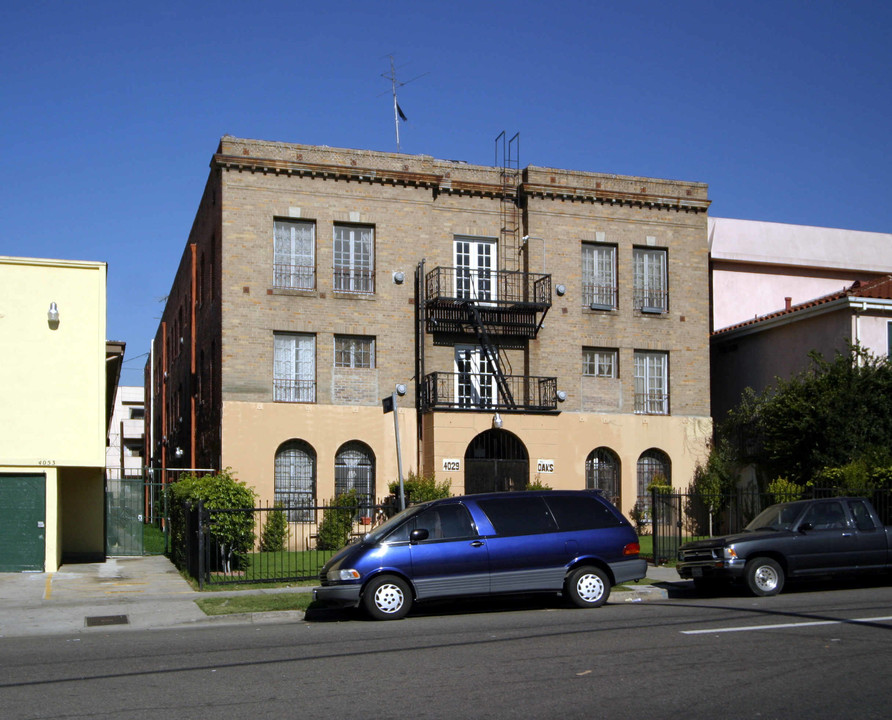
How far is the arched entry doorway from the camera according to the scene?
28.4 meters

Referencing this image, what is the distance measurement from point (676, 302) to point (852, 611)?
18.4 meters

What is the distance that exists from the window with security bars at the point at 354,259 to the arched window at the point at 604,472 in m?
8.06

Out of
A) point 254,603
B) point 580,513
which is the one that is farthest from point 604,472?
point 254,603

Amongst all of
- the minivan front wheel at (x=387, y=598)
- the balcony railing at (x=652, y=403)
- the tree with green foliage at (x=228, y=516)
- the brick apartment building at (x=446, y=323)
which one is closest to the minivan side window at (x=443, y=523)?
the minivan front wheel at (x=387, y=598)

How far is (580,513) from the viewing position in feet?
48.9

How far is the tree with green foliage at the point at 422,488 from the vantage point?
2639cm

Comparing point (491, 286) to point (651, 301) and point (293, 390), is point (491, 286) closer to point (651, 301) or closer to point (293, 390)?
point (651, 301)

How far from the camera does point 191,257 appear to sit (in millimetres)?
34125

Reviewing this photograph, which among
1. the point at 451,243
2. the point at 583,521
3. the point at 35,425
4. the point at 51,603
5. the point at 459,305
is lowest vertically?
the point at 51,603

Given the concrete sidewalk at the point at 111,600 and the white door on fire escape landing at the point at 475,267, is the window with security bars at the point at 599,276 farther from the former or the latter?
the concrete sidewalk at the point at 111,600

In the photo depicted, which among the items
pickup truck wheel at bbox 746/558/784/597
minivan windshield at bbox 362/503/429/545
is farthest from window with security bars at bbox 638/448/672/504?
minivan windshield at bbox 362/503/429/545

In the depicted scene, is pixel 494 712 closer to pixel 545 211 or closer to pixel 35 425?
pixel 35 425

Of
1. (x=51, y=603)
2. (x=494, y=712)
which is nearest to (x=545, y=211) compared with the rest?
(x=51, y=603)

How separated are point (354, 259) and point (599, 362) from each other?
7876 millimetres
